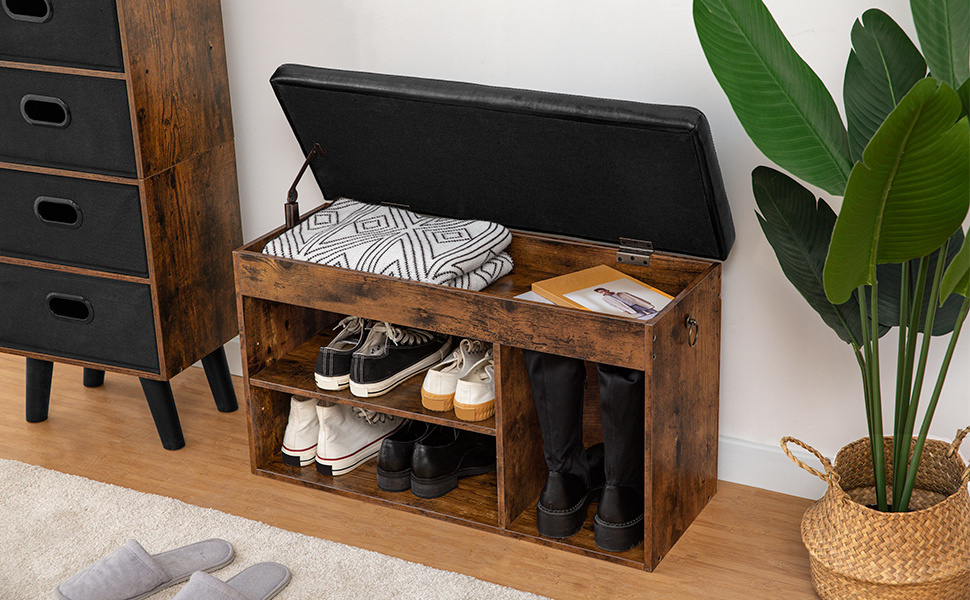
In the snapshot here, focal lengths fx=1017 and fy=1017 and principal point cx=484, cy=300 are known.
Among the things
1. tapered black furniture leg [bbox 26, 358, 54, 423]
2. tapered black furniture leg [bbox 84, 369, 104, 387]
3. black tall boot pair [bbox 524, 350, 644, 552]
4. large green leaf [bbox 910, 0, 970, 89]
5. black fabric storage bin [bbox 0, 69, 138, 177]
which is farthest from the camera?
tapered black furniture leg [bbox 84, 369, 104, 387]

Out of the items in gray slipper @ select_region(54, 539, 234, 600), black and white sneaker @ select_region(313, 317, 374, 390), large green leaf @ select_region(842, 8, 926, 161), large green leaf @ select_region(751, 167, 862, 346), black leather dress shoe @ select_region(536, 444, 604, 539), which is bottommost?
gray slipper @ select_region(54, 539, 234, 600)

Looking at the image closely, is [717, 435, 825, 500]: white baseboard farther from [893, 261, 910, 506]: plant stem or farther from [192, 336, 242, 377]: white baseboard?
[192, 336, 242, 377]: white baseboard

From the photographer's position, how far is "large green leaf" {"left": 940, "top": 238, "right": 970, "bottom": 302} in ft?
4.42

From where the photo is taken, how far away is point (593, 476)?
6.72 feet

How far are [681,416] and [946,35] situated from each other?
79 centimetres

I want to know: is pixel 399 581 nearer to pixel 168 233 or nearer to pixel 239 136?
pixel 168 233

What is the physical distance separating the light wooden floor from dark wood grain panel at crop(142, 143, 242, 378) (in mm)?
229

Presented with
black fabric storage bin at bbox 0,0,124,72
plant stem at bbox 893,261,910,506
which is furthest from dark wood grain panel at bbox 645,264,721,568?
black fabric storage bin at bbox 0,0,124,72

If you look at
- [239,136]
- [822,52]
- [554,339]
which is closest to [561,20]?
[822,52]

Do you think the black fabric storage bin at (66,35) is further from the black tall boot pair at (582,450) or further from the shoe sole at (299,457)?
the black tall boot pair at (582,450)

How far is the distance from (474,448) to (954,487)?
0.92 meters

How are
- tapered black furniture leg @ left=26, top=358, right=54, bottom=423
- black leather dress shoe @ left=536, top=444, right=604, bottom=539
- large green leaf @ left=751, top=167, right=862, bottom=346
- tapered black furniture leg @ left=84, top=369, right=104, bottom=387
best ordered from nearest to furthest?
large green leaf @ left=751, top=167, right=862, bottom=346, black leather dress shoe @ left=536, top=444, right=604, bottom=539, tapered black furniture leg @ left=26, top=358, right=54, bottom=423, tapered black furniture leg @ left=84, top=369, right=104, bottom=387

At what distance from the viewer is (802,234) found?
5.66 feet

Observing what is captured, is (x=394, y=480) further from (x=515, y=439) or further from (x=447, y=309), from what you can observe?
(x=447, y=309)
